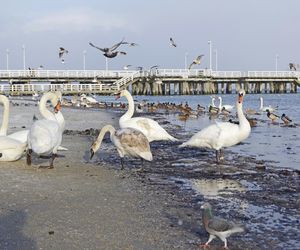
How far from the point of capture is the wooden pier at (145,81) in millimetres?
62094

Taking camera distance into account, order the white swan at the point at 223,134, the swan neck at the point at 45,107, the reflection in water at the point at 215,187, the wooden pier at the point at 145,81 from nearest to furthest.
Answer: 1. the reflection in water at the point at 215,187
2. the white swan at the point at 223,134
3. the swan neck at the point at 45,107
4. the wooden pier at the point at 145,81

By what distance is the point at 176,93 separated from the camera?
86.8 meters

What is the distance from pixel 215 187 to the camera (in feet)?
30.6

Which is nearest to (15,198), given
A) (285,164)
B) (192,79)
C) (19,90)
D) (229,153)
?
Result: (285,164)

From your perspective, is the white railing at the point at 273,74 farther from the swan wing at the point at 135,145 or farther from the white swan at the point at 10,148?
the white swan at the point at 10,148

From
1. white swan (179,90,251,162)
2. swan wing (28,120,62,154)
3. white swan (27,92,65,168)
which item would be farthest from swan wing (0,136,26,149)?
white swan (179,90,251,162)

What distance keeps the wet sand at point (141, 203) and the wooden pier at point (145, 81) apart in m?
50.1

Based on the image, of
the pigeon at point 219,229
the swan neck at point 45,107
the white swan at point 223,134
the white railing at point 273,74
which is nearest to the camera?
the pigeon at point 219,229

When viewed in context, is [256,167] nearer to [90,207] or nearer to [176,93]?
[90,207]

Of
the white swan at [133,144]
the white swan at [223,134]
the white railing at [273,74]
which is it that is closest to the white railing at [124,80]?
the white railing at [273,74]

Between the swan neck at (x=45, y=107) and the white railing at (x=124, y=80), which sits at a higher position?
the white railing at (x=124, y=80)

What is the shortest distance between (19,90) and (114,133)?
5195 centimetres

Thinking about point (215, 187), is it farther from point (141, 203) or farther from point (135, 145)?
point (135, 145)

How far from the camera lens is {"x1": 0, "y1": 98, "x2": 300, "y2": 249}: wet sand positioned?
5.94 meters
